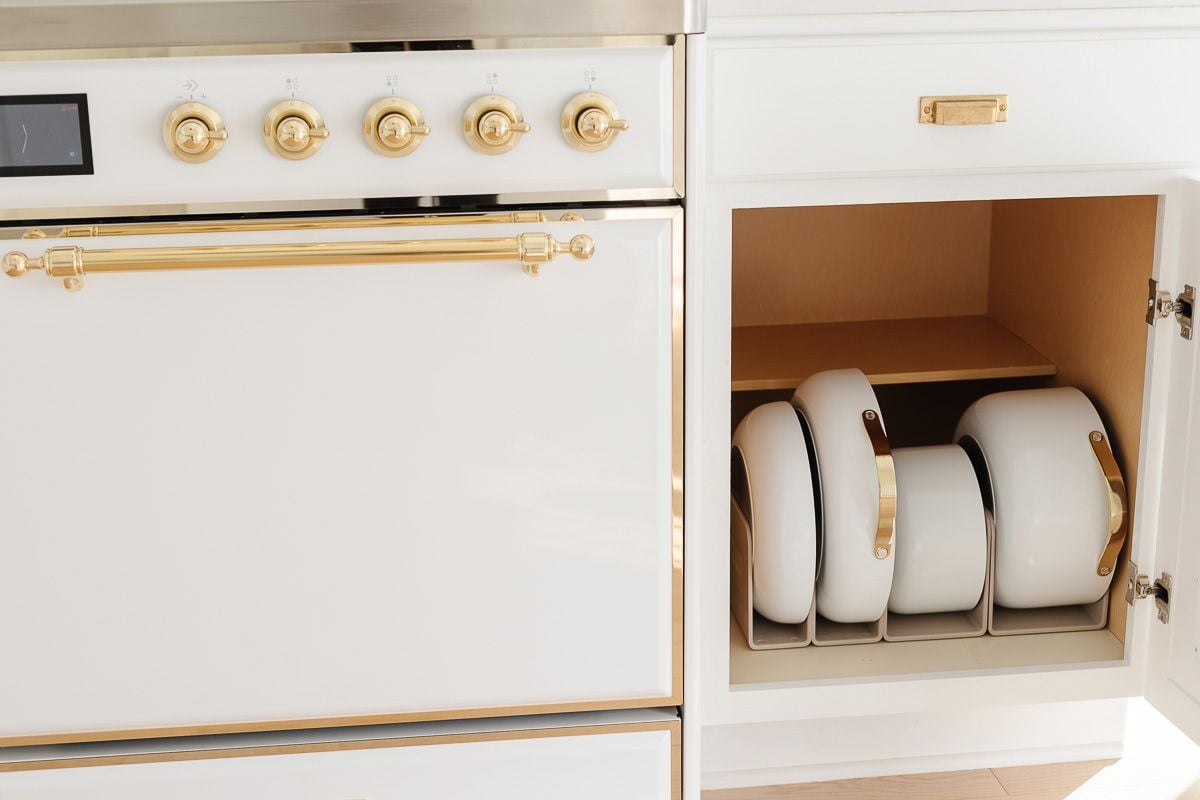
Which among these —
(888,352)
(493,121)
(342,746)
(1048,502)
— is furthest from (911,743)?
(493,121)

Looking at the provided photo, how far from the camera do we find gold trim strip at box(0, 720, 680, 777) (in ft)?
3.51

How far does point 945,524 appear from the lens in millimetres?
1353

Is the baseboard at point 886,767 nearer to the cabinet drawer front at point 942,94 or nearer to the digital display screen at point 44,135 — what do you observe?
the cabinet drawer front at point 942,94

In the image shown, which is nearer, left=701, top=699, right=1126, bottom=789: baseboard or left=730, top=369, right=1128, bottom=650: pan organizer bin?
left=730, top=369, right=1128, bottom=650: pan organizer bin

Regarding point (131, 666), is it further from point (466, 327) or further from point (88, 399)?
point (466, 327)

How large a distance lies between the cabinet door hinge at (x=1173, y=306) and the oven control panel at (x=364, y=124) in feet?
1.84

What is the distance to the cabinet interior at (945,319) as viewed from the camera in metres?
1.33

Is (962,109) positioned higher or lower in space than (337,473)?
higher

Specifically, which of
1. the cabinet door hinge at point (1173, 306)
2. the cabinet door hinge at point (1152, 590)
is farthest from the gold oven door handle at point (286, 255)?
the cabinet door hinge at point (1152, 590)

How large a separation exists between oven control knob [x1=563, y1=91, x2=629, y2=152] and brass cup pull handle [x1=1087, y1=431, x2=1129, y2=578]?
71 cm

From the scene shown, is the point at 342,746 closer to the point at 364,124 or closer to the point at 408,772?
the point at 408,772

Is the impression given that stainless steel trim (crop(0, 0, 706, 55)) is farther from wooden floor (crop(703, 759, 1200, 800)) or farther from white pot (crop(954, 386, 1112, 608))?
wooden floor (crop(703, 759, 1200, 800))

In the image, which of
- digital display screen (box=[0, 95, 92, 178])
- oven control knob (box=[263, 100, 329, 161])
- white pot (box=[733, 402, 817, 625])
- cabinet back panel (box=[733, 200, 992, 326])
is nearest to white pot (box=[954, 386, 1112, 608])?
white pot (box=[733, 402, 817, 625])

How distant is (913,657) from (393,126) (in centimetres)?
81
